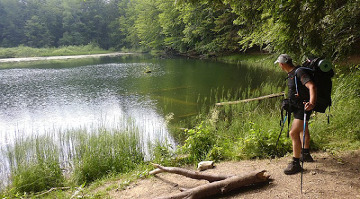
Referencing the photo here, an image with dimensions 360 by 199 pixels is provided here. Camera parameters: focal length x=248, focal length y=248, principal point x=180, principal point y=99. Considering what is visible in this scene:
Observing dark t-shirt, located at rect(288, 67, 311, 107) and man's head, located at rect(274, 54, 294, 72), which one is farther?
man's head, located at rect(274, 54, 294, 72)

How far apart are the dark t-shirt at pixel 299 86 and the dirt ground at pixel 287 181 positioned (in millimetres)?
1033

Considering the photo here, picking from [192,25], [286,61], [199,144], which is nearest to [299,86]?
[286,61]

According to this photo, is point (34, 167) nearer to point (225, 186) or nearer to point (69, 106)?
point (225, 186)

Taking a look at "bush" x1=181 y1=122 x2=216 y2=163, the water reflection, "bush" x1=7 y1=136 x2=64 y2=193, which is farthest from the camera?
the water reflection

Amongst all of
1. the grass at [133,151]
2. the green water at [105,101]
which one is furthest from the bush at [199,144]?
the green water at [105,101]

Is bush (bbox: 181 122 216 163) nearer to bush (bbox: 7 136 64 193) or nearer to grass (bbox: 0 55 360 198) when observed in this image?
grass (bbox: 0 55 360 198)

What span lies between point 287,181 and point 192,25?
29.7 metres

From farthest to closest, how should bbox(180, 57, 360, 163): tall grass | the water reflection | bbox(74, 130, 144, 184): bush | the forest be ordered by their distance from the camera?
the water reflection, bbox(74, 130, 144, 184): bush, the forest, bbox(180, 57, 360, 163): tall grass

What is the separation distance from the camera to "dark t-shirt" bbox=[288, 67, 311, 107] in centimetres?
324

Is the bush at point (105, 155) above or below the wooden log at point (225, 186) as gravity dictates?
below

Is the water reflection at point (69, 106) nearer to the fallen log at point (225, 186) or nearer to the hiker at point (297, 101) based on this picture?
the fallen log at point (225, 186)

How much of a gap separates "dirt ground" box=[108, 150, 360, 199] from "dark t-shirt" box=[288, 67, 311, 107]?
1.03 meters

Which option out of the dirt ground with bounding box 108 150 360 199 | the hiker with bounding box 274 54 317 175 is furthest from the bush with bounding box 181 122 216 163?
the hiker with bounding box 274 54 317 175

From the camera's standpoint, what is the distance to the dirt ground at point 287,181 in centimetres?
306
